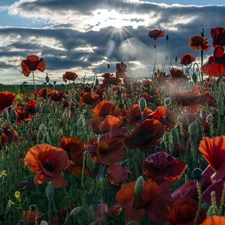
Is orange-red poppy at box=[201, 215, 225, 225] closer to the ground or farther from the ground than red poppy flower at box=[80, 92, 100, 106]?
farther from the ground

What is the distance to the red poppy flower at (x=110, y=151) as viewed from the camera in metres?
1.94

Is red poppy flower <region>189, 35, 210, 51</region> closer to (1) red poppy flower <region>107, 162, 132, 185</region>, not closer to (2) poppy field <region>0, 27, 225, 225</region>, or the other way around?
(2) poppy field <region>0, 27, 225, 225</region>

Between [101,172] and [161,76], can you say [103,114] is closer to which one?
[101,172]

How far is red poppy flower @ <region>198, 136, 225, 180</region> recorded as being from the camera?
1.09 meters

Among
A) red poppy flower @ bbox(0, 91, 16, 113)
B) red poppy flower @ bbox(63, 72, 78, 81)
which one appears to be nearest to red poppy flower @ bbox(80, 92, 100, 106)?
red poppy flower @ bbox(0, 91, 16, 113)

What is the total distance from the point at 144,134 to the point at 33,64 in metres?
2.95

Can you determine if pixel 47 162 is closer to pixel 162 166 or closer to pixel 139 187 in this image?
pixel 162 166

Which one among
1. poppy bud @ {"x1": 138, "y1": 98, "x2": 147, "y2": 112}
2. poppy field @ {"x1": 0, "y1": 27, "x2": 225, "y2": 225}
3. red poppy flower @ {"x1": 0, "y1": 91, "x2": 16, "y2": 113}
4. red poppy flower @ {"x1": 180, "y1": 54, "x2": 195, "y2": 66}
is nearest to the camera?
poppy field @ {"x1": 0, "y1": 27, "x2": 225, "y2": 225}

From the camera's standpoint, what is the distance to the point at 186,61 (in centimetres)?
566

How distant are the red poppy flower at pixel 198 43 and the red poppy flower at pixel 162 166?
3026 millimetres

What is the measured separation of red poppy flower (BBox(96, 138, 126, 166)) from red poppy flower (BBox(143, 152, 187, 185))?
27 cm

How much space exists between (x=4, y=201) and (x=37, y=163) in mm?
1102

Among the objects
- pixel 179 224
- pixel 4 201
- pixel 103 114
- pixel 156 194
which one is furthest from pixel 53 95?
pixel 179 224

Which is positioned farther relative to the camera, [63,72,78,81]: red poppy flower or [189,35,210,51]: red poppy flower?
[63,72,78,81]: red poppy flower
